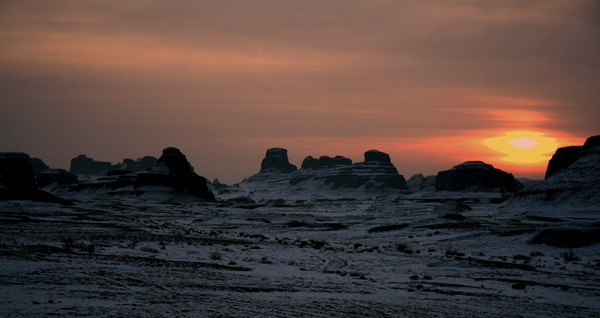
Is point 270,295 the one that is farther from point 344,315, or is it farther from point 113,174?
point 113,174

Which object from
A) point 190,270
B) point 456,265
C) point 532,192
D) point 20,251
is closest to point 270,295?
point 190,270

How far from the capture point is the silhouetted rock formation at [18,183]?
8469 centimetres

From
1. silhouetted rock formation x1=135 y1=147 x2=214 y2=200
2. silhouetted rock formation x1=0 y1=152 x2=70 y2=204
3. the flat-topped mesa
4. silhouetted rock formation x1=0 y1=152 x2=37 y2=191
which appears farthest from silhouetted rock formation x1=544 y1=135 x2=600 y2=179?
silhouetted rock formation x1=0 y1=152 x2=37 y2=191

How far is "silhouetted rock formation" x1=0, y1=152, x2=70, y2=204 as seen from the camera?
84688 mm

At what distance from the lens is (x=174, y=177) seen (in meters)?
156

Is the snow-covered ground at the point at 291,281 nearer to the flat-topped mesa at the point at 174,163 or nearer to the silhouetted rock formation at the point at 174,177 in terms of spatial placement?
the silhouetted rock formation at the point at 174,177

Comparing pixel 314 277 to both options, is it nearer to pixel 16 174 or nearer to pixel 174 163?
pixel 16 174

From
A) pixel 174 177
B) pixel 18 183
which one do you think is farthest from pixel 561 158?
pixel 18 183

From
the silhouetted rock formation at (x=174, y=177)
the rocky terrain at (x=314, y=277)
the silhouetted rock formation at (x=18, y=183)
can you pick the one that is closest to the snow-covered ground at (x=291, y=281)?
the rocky terrain at (x=314, y=277)

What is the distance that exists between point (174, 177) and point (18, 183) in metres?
66.9

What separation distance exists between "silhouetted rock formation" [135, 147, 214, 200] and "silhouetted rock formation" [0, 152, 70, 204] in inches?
2328

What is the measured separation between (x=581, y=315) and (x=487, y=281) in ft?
19.3

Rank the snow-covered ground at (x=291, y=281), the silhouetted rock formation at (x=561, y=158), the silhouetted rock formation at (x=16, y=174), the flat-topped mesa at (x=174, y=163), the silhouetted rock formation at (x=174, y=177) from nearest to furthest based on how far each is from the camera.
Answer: the snow-covered ground at (x=291, y=281)
the silhouetted rock formation at (x=16, y=174)
the silhouetted rock formation at (x=561, y=158)
the silhouetted rock formation at (x=174, y=177)
the flat-topped mesa at (x=174, y=163)

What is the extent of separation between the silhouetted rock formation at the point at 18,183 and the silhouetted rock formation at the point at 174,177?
5913cm
